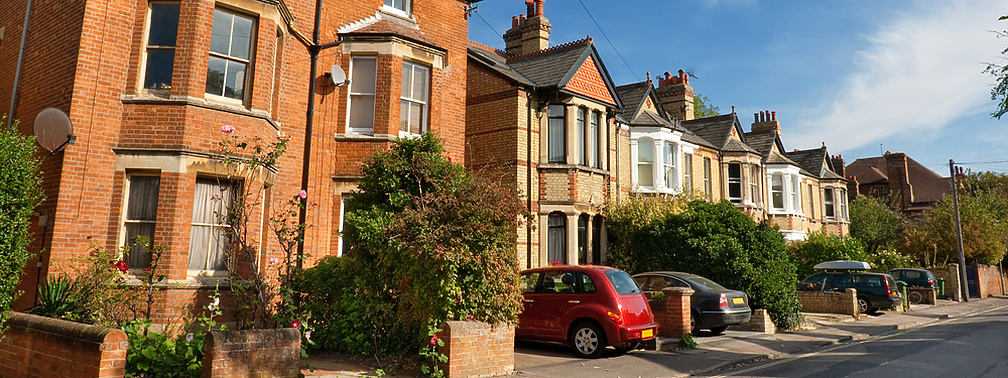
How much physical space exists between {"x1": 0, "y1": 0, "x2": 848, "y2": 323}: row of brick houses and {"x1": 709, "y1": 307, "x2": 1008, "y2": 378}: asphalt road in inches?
207

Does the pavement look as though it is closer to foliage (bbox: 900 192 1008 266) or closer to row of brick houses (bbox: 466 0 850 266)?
row of brick houses (bbox: 466 0 850 266)

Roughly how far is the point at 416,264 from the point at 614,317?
3.70m

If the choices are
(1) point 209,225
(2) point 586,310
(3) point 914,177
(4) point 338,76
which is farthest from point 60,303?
(3) point 914,177

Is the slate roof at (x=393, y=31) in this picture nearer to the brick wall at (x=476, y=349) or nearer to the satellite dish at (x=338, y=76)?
the satellite dish at (x=338, y=76)

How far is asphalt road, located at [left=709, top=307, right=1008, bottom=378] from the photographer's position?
32.5 feet

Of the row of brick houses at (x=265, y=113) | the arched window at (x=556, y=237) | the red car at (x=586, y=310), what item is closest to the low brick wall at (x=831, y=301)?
the row of brick houses at (x=265, y=113)

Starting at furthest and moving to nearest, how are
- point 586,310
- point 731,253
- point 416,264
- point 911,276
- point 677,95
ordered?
point 677,95 < point 911,276 < point 731,253 < point 586,310 < point 416,264

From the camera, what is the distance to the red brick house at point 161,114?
378 inches

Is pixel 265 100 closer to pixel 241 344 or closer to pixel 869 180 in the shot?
pixel 241 344

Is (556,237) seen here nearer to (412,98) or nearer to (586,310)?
(412,98)

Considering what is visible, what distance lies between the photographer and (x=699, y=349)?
1241 centimetres

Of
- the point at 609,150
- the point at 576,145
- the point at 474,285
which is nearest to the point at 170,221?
the point at 474,285

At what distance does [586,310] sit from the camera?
35.1ft

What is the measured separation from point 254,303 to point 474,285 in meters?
3.06
